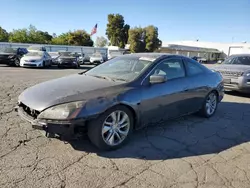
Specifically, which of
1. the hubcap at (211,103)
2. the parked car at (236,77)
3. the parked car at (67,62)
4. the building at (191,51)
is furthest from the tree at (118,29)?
the hubcap at (211,103)

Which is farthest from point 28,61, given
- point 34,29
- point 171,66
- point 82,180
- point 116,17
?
point 34,29

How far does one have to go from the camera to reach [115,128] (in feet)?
11.5

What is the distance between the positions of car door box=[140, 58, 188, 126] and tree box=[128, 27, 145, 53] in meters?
44.1

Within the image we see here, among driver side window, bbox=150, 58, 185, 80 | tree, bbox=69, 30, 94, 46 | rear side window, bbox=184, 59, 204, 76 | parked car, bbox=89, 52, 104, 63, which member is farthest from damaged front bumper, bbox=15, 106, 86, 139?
tree, bbox=69, 30, 94, 46

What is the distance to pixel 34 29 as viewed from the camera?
60.4 meters

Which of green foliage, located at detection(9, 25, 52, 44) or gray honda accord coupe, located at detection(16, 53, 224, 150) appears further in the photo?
green foliage, located at detection(9, 25, 52, 44)

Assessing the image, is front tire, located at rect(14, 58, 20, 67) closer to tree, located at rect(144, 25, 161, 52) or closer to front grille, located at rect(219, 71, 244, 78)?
front grille, located at rect(219, 71, 244, 78)

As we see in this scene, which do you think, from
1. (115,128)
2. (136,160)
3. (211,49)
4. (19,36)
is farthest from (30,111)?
(211,49)

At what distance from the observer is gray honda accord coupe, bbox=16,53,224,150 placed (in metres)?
3.10

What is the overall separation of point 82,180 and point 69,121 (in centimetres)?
75

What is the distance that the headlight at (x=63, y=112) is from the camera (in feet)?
9.95

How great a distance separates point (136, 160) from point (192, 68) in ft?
8.63

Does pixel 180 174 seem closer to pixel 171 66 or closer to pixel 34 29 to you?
pixel 171 66

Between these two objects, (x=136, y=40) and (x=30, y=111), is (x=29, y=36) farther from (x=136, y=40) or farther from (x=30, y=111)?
(x=30, y=111)
